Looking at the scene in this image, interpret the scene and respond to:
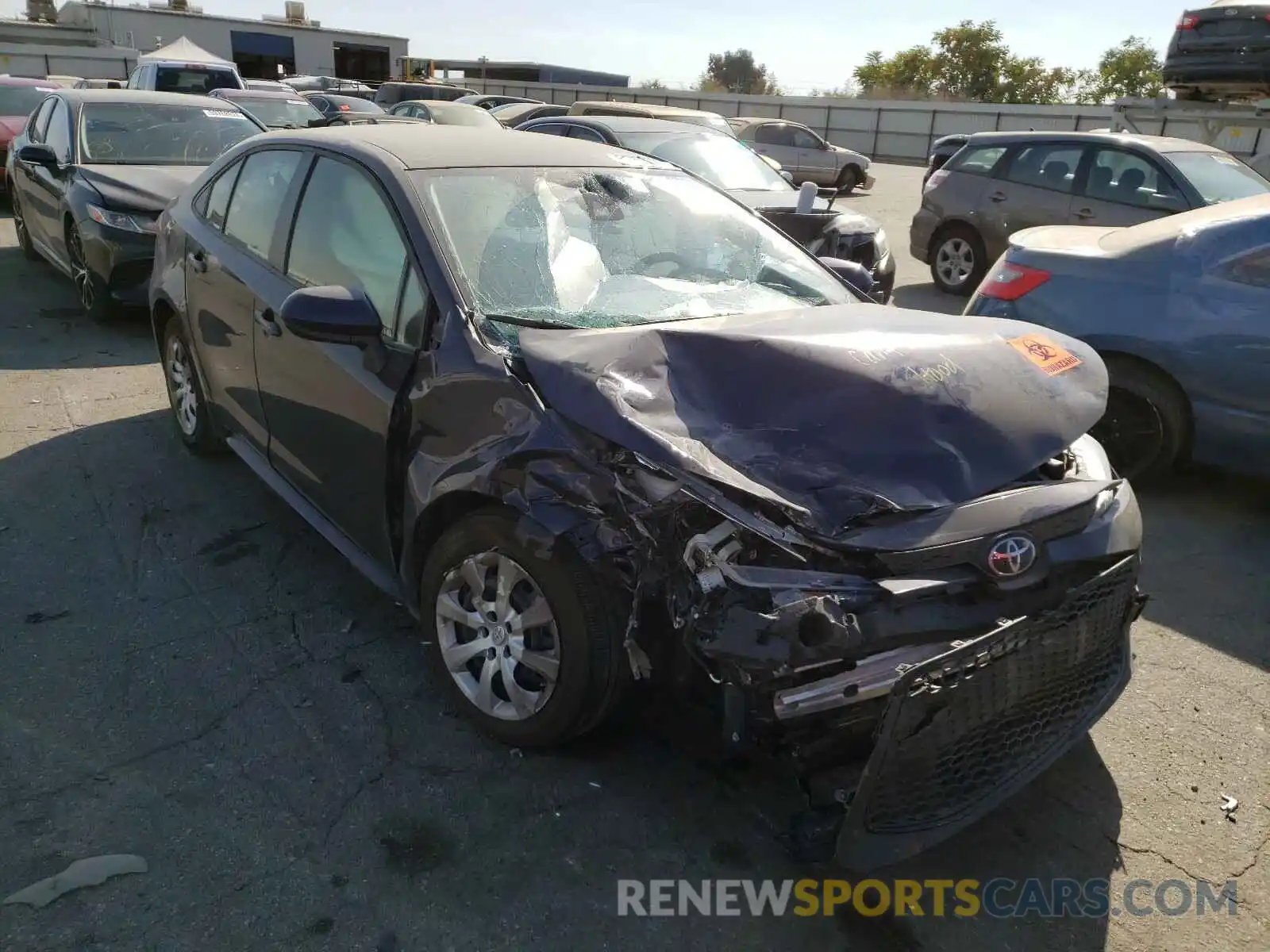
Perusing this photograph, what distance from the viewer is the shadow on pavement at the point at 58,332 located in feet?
21.7

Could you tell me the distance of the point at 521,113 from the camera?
1697 centimetres

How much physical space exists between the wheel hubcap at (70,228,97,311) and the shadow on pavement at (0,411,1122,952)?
174 inches

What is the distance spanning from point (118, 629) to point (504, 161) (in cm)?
224

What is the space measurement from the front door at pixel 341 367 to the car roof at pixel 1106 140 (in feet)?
25.3

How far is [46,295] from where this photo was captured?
27.4ft

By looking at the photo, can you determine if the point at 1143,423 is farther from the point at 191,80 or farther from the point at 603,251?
the point at 191,80

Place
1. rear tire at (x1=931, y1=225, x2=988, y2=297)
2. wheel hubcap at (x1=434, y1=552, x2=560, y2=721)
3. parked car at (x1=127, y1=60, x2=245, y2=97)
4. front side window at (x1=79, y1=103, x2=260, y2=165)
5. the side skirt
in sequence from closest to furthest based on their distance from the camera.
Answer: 1. wheel hubcap at (x1=434, y1=552, x2=560, y2=721)
2. the side skirt
3. front side window at (x1=79, y1=103, x2=260, y2=165)
4. rear tire at (x1=931, y1=225, x2=988, y2=297)
5. parked car at (x1=127, y1=60, x2=245, y2=97)

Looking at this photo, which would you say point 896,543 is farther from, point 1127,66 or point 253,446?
point 1127,66

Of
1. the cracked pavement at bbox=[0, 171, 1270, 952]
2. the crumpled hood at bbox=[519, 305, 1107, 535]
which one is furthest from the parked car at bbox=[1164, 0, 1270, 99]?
the crumpled hood at bbox=[519, 305, 1107, 535]

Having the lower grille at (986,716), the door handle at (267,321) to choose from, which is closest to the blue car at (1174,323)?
the lower grille at (986,716)

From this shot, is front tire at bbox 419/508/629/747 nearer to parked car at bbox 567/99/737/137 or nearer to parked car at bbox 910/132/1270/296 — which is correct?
parked car at bbox 910/132/1270/296

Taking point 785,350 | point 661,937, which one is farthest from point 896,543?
point 661,937

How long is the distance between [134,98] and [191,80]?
8.56 metres

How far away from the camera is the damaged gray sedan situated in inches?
85.0
